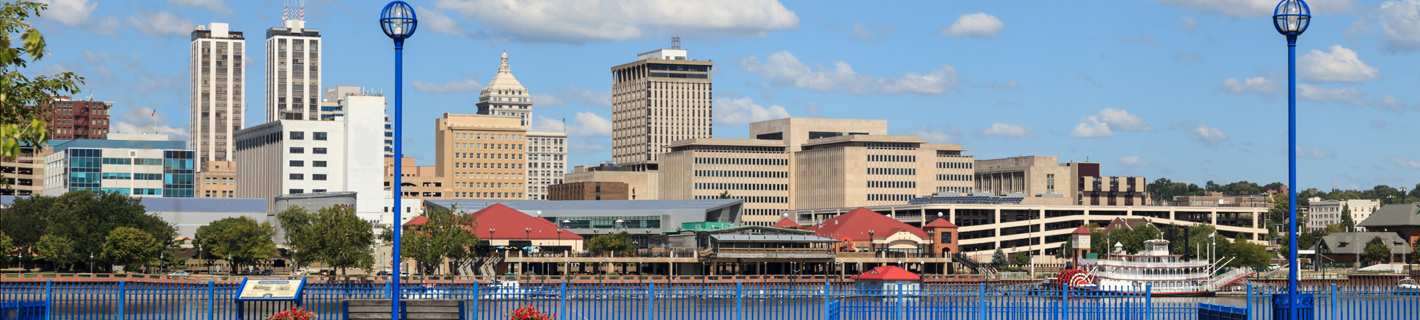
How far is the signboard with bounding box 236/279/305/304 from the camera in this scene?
43406mm

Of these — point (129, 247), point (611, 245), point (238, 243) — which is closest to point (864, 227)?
point (611, 245)

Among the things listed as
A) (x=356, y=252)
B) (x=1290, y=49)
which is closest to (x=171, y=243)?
(x=356, y=252)

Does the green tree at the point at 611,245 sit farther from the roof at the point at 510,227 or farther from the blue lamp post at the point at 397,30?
the blue lamp post at the point at 397,30

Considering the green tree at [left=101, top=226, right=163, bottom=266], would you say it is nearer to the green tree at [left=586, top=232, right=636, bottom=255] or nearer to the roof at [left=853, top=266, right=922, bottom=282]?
the green tree at [left=586, top=232, right=636, bottom=255]

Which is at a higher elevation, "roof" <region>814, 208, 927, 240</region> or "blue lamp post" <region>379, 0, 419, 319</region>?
"blue lamp post" <region>379, 0, 419, 319</region>

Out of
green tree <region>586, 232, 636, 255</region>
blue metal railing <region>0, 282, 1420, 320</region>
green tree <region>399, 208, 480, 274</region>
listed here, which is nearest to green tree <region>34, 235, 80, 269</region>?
green tree <region>399, 208, 480, 274</region>

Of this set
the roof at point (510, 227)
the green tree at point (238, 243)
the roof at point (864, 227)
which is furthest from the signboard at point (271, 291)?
the roof at point (864, 227)

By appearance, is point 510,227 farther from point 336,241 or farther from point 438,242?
point 336,241

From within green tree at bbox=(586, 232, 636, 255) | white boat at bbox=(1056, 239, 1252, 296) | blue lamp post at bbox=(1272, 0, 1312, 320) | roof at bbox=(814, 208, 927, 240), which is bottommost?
white boat at bbox=(1056, 239, 1252, 296)

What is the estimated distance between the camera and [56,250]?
138 m

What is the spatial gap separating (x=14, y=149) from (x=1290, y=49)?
29.3 m

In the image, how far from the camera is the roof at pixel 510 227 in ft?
554

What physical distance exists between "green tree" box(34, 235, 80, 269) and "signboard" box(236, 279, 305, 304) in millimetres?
102373

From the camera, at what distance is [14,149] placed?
63.8 feet
